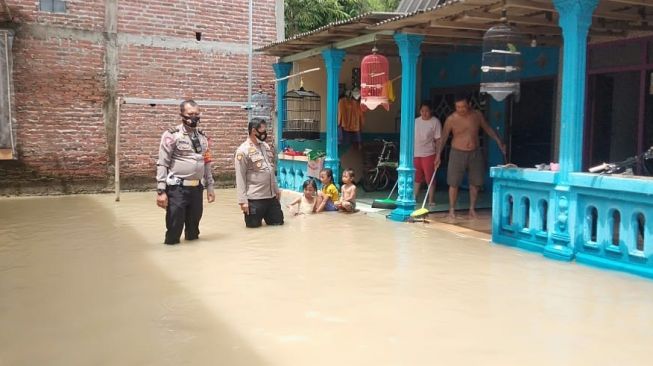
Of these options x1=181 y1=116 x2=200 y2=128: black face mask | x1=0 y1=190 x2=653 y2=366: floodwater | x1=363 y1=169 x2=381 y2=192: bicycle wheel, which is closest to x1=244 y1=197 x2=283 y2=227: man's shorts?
x1=0 y1=190 x2=653 y2=366: floodwater

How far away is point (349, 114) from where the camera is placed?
40.9 ft

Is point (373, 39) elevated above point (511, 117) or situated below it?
above

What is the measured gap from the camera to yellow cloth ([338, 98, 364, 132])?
40.8ft

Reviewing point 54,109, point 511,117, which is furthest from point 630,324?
point 54,109

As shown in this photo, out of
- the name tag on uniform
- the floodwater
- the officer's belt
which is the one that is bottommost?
the floodwater

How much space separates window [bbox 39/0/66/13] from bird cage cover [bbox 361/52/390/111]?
632 centimetres

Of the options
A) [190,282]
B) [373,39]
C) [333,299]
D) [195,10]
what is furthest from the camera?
[195,10]

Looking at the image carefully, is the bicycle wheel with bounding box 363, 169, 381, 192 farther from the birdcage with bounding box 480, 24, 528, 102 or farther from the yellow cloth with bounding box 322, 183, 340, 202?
the birdcage with bounding box 480, 24, 528, 102

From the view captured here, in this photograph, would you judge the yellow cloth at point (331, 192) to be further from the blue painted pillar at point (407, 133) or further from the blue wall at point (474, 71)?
the blue wall at point (474, 71)

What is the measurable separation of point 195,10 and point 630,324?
11.0 m

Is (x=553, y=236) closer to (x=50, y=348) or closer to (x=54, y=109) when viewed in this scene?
(x=50, y=348)

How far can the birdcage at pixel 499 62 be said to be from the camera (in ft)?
23.7

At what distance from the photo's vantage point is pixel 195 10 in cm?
1304

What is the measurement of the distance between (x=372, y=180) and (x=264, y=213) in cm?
447
